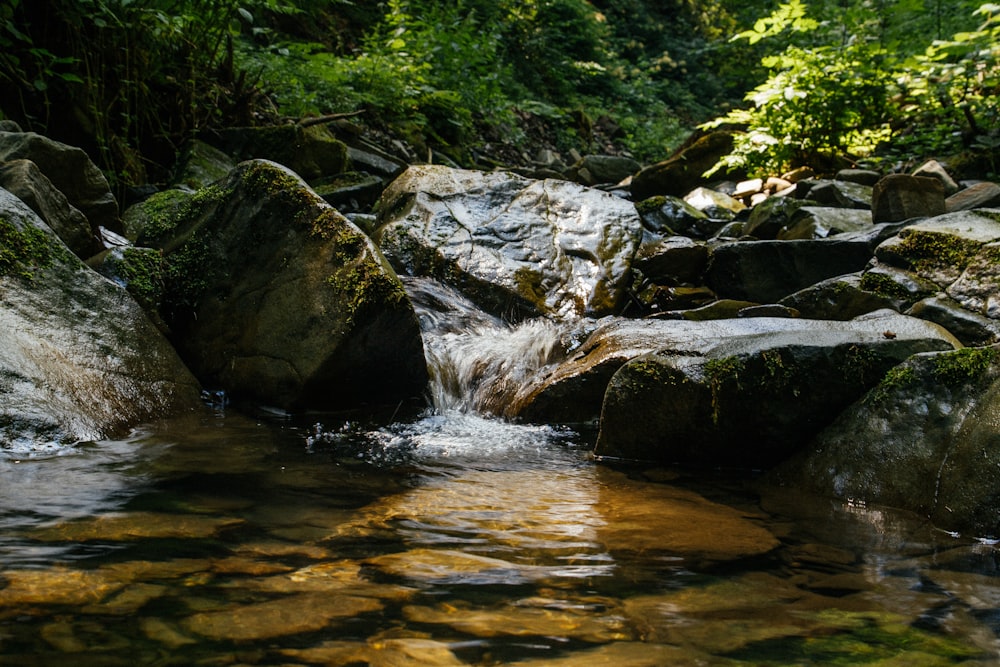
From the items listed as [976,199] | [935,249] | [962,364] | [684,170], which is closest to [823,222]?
[976,199]

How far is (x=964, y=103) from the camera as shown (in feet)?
27.2

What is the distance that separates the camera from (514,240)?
6.59 m

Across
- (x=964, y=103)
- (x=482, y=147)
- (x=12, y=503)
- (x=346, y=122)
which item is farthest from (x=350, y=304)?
(x=482, y=147)

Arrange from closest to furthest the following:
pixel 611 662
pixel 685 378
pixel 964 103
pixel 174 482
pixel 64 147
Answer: pixel 611 662, pixel 174 482, pixel 685 378, pixel 64 147, pixel 964 103

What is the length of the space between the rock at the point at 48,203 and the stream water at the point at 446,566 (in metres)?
1.69

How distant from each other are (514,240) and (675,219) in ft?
8.32

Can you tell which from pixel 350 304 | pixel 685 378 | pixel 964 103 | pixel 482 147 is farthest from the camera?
pixel 482 147

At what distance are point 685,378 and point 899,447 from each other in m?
0.89

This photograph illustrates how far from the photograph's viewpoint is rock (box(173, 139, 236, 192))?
6.66 metres

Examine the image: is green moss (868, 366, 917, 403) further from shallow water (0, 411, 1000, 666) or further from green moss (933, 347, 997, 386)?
shallow water (0, 411, 1000, 666)

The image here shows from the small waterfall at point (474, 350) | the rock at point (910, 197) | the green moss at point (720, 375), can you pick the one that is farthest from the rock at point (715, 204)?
the green moss at point (720, 375)

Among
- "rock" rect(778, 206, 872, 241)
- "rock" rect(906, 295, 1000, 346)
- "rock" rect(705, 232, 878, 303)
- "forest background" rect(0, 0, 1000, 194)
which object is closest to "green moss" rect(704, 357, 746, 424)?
"rock" rect(906, 295, 1000, 346)

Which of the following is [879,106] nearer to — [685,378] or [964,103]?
[964,103]

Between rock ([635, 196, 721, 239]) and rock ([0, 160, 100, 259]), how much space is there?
18.0 feet
